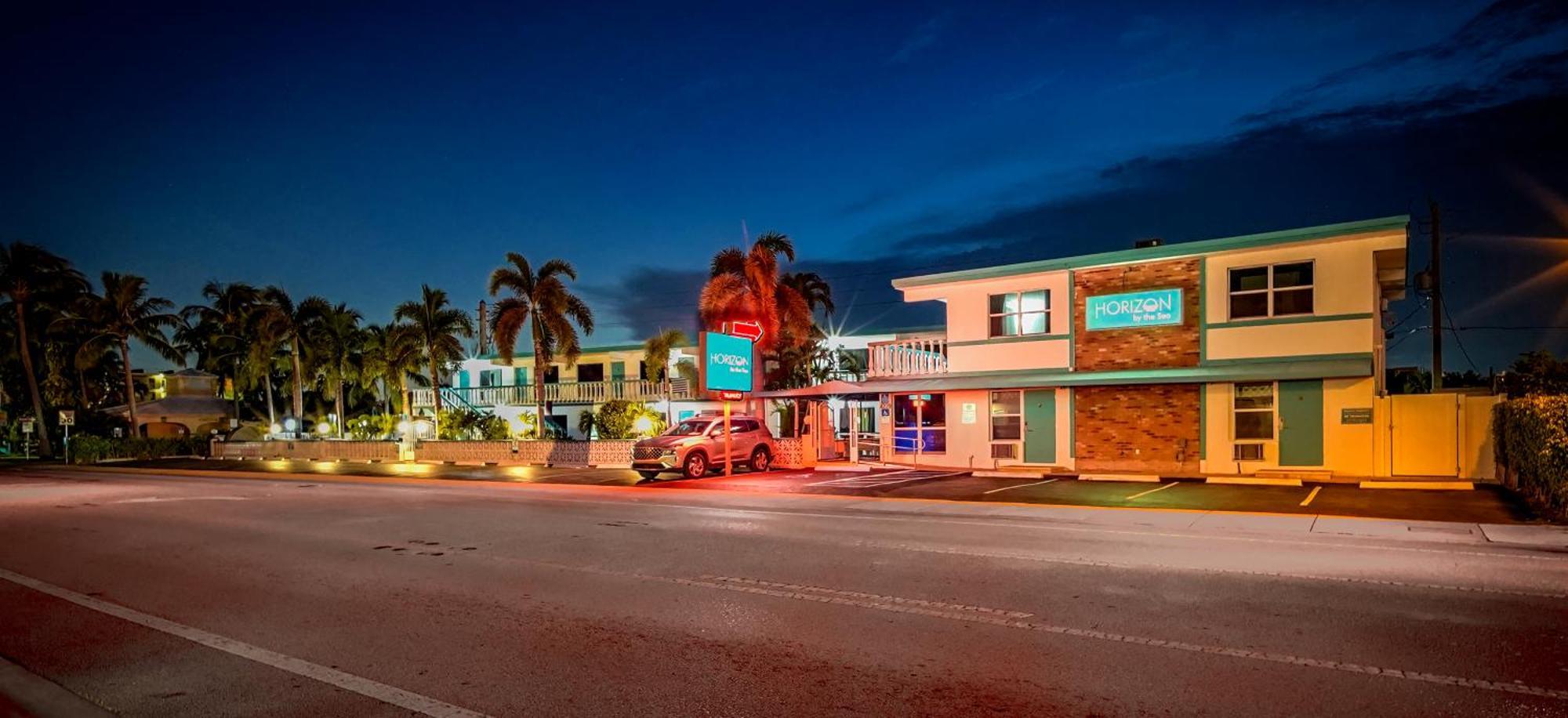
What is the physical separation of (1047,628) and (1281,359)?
1671 cm

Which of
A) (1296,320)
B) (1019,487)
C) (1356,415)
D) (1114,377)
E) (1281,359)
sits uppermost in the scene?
(1296,320)

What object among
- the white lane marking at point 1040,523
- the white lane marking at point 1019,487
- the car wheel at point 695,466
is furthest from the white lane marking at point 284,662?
the car wheel at point 695,466

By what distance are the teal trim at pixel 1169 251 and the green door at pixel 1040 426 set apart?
3379 mm

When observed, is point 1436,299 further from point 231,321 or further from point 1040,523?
point 231,321

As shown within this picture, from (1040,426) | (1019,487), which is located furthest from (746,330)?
(1019,487)

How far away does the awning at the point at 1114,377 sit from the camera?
63.3ft

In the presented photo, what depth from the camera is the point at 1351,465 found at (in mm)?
19250

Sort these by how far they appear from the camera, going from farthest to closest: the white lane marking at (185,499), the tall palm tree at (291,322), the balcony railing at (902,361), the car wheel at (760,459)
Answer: the tall palm tree at (291,322), the balcony railing at (902,361), the car wheel at (760,459), the white lane marking at (185,499)

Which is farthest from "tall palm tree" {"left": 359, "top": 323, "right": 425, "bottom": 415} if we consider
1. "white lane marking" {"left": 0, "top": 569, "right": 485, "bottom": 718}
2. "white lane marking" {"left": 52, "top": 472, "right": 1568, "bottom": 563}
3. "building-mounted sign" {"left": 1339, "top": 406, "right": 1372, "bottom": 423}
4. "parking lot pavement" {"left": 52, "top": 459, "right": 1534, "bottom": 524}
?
"building-mounted sign" {"left": 1339, "top": 406, "right": 1372, "bottom": 423}

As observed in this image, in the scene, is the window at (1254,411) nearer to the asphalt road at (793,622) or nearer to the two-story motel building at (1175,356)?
the two-story motel building at (1175,356)

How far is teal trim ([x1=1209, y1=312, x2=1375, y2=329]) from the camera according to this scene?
1969 cm

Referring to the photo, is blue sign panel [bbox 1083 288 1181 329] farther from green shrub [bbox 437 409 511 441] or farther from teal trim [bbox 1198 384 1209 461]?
green shrub [bbox 437 409 511 441]

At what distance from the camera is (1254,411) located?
67.2ft

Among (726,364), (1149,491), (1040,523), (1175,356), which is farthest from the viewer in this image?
(726,364)
